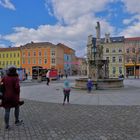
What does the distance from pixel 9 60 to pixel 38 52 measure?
56.2 feet

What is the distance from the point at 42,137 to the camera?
260 inches

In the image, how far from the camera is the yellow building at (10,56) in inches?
4246

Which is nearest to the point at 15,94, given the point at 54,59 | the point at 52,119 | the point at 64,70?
the point at 52,119

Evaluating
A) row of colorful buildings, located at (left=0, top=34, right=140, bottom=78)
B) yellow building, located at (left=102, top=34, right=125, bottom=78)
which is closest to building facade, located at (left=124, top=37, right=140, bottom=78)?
row of colorful buildings, located at (left=0, top=34, right=140, bottom=78)

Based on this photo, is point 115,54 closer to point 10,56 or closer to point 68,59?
point 68,59

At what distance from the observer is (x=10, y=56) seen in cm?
11050

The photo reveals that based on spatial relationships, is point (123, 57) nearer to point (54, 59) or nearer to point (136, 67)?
point (136, 67)

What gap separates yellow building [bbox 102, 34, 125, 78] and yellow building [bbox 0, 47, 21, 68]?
131ft

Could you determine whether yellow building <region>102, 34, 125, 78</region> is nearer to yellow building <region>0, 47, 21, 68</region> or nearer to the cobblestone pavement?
yellow building <region>0, 47, 21, 68</region>

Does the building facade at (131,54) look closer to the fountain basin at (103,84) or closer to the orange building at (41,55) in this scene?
the orange building at (41,55)

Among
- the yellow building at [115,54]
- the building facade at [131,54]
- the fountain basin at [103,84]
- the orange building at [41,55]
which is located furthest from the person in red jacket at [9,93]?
the orange building at [41,55]

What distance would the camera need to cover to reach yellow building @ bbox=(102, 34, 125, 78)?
82875 mm

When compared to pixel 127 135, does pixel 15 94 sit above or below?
above

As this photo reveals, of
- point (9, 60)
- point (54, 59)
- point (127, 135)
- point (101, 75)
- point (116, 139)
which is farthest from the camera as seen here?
point (9, 60)
